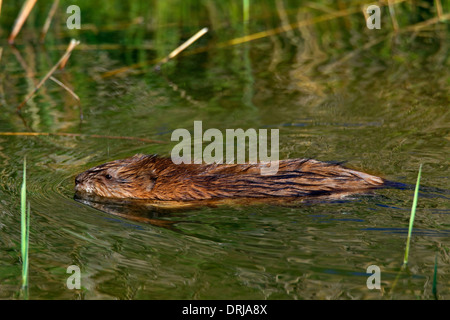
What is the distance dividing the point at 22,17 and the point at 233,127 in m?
3.52

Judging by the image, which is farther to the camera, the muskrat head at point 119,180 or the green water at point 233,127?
the muskrat head at point 119,180

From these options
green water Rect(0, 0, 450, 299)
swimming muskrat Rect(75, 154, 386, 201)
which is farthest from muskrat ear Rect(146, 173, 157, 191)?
green water Rect(0, 0, 450, 299)

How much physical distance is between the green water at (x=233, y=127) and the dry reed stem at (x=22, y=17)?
0.65 ft

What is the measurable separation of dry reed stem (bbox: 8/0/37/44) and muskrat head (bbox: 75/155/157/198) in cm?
346

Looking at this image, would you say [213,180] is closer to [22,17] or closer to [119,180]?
[119,180]

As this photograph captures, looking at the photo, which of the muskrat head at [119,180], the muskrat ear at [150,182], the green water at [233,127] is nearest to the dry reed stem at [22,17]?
the green water at [233,127]

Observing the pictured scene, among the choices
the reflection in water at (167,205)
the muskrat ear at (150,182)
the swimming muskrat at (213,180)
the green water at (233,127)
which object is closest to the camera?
the green water at (233,127)

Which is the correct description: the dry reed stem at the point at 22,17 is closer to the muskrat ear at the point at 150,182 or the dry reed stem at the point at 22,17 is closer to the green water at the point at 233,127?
the green water at the point at 233,127

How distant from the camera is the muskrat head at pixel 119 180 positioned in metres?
5.02

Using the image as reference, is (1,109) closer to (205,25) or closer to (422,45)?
(205,25)

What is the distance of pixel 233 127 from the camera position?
6.27m

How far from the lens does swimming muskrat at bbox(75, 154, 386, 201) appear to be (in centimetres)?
479

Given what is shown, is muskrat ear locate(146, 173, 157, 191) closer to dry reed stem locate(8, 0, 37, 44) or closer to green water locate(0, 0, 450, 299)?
green water locate(0, 0, 450, 299)

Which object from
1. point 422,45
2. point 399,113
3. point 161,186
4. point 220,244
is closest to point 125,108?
point 161,186
